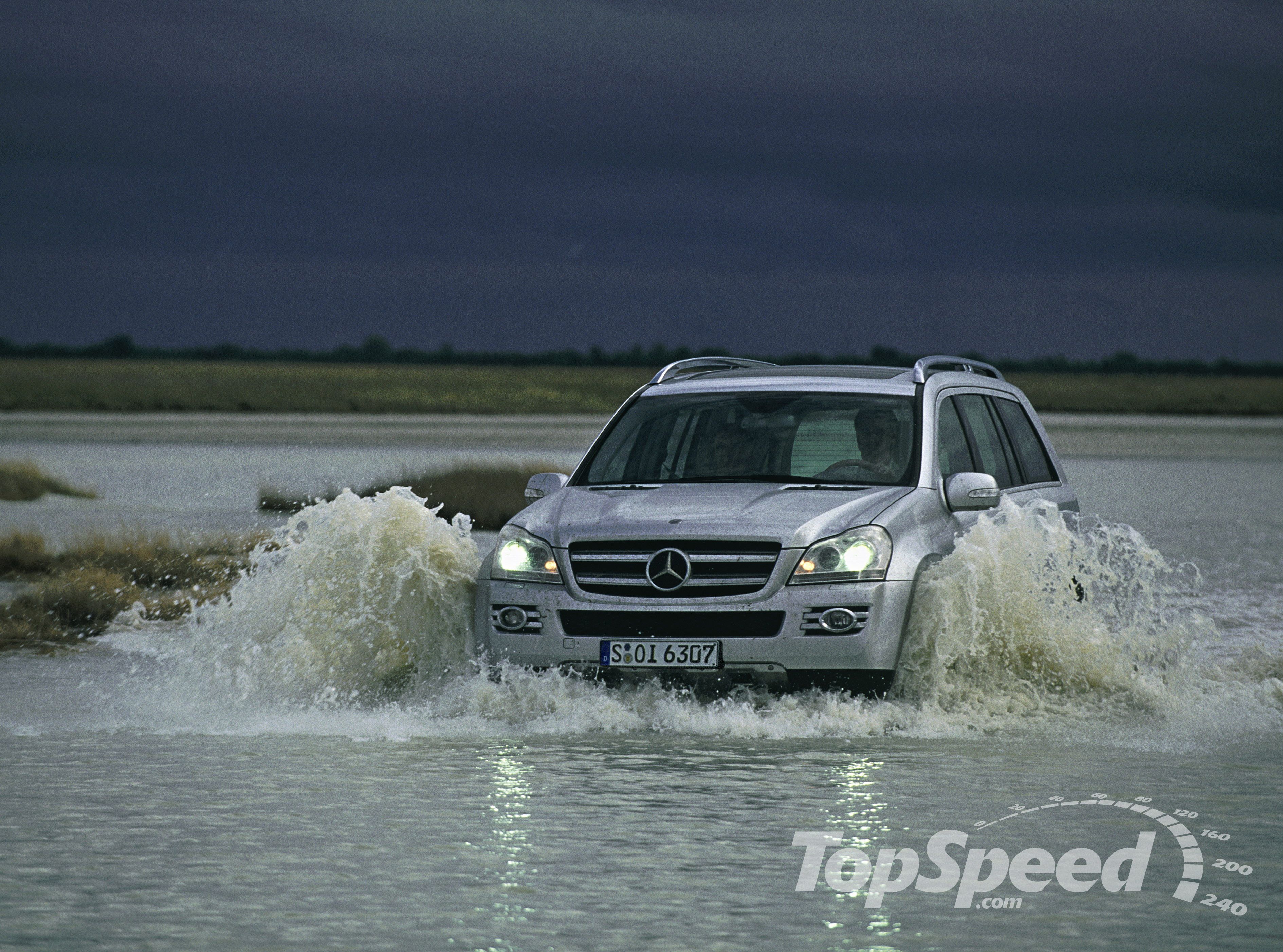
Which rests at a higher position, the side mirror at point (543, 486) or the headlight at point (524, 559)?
the side mirror at point (543, 486)

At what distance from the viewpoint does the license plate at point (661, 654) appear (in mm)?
8922

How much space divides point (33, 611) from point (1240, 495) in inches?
877

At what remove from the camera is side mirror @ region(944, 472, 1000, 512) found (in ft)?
32.1

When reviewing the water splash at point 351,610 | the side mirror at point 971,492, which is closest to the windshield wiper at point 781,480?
the side mirror at point 971,492

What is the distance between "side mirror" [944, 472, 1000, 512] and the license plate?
5.43 feet

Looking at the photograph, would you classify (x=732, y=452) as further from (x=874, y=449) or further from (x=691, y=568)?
(x=691, y=568)

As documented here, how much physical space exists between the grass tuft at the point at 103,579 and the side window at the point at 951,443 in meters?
5.30

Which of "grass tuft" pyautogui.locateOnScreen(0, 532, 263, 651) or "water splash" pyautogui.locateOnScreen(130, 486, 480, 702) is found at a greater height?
"water splash" pyautogui.locateOnScreen(130, 486, 480, 702)

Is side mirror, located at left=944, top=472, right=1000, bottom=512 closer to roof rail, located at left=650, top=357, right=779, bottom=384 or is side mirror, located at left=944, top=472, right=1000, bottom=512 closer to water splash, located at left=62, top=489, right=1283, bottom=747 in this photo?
water splash, located at left=62, top=489, right=1283, bottom=747

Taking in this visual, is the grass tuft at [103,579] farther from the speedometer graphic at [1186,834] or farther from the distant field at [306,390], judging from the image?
the distant field at [306,390]

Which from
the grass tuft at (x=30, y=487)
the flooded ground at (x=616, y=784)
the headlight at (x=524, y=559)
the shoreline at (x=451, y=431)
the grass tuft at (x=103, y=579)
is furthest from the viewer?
the shoreline at (x=451, y=431)

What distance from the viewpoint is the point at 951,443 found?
10.5 m

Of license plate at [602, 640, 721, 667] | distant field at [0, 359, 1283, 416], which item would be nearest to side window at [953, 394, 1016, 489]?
license plate at [602, 640, 721, 667]

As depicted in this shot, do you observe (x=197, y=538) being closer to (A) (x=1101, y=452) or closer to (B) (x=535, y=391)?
(A) (x=1101, y=452)
